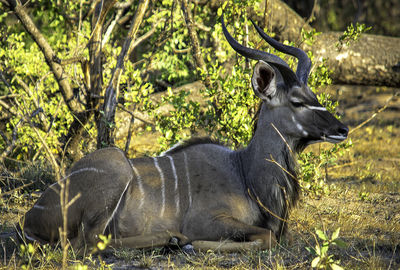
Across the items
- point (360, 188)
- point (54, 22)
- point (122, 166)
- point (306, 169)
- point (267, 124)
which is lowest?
point (360, 188)

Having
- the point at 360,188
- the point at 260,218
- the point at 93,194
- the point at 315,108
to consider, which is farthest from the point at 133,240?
the point at 360,188

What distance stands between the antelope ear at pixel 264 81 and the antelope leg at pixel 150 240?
1095 mm

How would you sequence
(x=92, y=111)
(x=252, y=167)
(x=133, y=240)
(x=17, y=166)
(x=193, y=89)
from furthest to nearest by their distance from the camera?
(x=193, y=89) < (x=17, y=166) < (x=92, y=111) < (x=252, y=167) < (x=133, y=240)

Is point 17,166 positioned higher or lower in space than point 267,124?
lower

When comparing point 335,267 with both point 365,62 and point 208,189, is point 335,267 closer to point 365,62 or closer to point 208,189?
point 208,189

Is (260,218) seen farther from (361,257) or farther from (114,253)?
(114,253)

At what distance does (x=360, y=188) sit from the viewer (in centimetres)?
509

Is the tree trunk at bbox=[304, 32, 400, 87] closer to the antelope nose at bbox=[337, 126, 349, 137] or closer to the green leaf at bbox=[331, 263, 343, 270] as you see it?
the antelope nose at bbox=[337, 126, 349, 137]

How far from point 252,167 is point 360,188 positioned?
6.15ft

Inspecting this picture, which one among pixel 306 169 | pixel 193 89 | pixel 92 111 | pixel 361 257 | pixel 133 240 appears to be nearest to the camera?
pixel 361 257

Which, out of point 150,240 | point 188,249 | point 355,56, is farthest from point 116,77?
point 355,56

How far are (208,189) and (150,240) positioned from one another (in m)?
0.52

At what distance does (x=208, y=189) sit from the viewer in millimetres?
3562

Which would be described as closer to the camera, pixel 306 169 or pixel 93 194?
pixel 93 194
